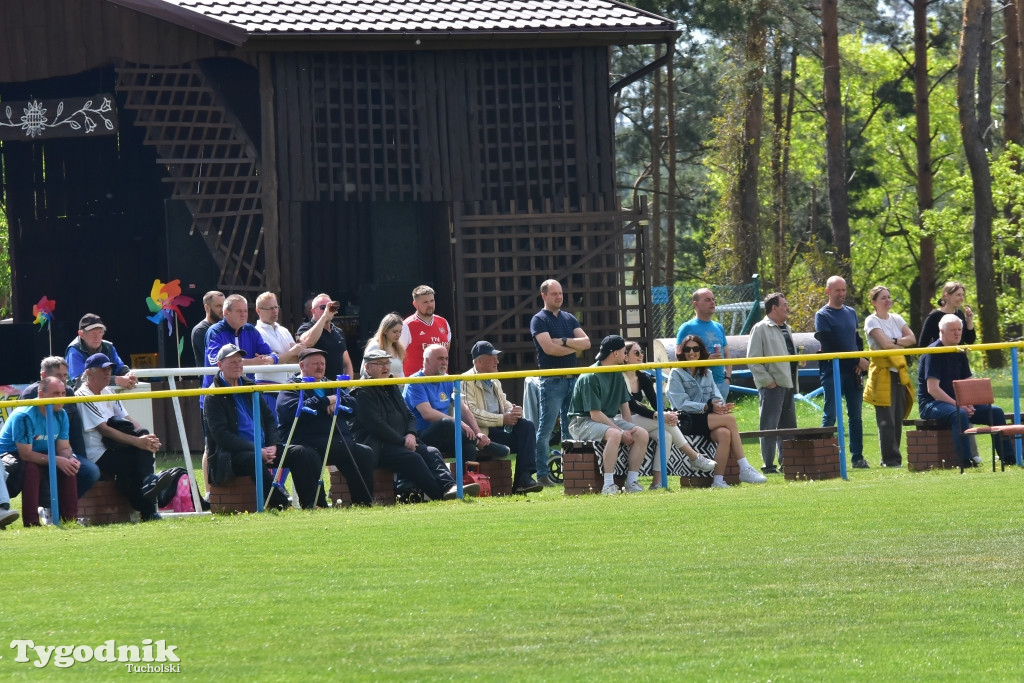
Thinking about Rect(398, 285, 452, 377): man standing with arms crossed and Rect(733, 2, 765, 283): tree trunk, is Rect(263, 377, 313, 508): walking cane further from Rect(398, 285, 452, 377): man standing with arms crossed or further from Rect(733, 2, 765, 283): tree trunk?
Rect(733, 2, 765, 283): tree trunk

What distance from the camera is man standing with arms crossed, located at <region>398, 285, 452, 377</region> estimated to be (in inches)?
619

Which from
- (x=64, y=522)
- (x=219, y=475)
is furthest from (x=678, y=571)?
→ (x=64, y=522)

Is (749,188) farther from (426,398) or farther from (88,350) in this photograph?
(88,350)

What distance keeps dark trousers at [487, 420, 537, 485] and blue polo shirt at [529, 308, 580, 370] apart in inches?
46.5

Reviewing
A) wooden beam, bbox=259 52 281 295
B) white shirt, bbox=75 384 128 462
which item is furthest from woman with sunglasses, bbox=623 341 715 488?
wooden beam, bbox=259 52 281 295

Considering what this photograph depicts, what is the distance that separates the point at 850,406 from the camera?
1541 centimetres

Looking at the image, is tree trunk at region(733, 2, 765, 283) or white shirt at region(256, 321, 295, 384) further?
tree trunk at region(733, 2, 765, 283)

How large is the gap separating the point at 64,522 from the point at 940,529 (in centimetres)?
648

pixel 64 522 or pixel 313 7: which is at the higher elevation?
pixel 313 7

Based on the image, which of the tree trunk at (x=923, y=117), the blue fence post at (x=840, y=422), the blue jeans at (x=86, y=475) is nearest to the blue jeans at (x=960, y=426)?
the blue fence post at (x=840, y=422)

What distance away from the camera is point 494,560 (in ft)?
32.0

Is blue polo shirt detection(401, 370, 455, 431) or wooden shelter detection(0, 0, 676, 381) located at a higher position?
wooden shelter detection(0, 0, 676, 381)

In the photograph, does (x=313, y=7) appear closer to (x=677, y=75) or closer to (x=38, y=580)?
(x=38, y=580)

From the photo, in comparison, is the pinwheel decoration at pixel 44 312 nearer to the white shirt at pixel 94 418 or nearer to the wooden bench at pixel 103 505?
the white shirt at pixel 94 418
